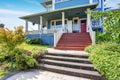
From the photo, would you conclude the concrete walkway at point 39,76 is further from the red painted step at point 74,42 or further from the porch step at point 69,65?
the red painted step at point 74,42

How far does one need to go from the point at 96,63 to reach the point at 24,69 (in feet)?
13.2

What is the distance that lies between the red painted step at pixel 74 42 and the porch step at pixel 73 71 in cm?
416

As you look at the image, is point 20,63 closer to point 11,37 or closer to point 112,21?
point 11,37

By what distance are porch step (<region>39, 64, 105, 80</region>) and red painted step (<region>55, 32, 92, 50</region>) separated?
4157 millimetres

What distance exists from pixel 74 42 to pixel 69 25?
23.3 feet

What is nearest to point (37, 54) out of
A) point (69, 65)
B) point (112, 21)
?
point (69, 65)

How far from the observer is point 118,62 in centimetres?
564

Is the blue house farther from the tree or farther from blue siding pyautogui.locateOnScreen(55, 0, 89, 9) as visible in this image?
the tree

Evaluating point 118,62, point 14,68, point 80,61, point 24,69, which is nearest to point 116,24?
point 118,62

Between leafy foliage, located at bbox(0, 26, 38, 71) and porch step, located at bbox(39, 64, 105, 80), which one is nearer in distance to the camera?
porch step, located at bbox(39, 64, 105, 80)

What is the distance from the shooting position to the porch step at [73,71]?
6352 mm

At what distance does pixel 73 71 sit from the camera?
22.9ft

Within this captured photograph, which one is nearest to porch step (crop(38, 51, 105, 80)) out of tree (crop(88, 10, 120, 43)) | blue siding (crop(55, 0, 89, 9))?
tree (crop(88, 10, 120, 43))

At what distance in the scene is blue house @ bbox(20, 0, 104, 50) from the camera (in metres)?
12.7
